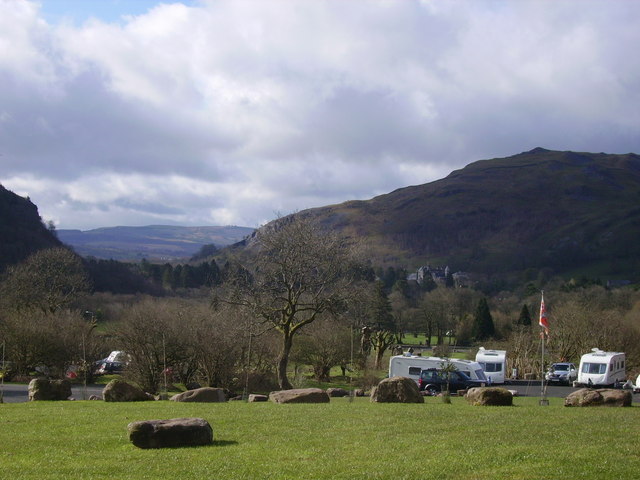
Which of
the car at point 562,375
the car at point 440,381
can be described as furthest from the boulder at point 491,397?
the car at point 562,375

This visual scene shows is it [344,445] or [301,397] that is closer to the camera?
[344,445]

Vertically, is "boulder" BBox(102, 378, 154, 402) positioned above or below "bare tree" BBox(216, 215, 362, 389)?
below

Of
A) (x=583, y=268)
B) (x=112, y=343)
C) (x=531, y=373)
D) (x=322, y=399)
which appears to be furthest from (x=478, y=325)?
(x=583, y=268)

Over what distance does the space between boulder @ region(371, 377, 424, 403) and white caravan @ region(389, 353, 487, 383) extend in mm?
17277

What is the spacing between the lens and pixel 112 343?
4150cm

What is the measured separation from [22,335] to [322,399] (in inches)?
1022

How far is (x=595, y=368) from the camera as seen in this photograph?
4062cm

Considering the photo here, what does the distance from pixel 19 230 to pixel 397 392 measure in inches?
3860

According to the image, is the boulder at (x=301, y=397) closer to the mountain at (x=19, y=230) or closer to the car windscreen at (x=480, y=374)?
the car windscreen at (x=480, y=374)

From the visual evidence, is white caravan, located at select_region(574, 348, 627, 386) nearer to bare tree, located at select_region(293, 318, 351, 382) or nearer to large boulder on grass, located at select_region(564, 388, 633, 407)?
bare tree, located at select_region(293, 318, 351, 382)

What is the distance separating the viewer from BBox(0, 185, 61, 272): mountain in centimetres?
9530

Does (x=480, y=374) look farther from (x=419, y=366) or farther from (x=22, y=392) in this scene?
(x=22, y=392)

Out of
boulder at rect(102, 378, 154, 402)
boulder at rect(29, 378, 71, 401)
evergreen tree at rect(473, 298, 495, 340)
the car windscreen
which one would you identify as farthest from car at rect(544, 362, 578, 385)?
evergreen tree at rect(473, 298, 495, 340)

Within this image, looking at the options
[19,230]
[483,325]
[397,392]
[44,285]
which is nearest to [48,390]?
[397,392]
